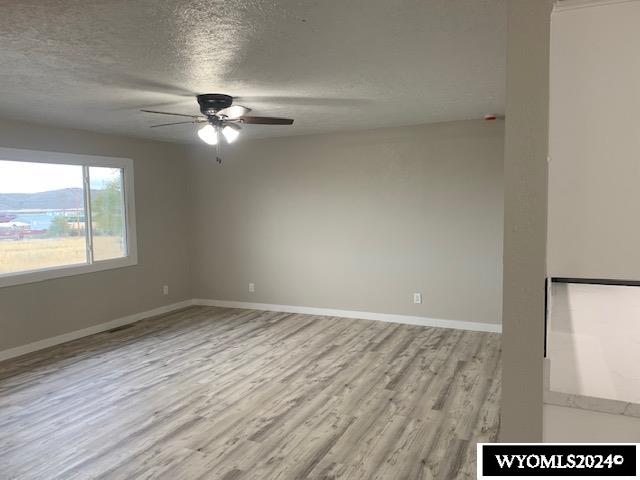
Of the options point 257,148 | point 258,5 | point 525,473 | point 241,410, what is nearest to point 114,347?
point 241,410

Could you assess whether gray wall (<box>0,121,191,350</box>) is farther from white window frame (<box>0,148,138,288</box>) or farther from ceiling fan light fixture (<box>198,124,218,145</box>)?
ceiling fan light fixture (<box>198,124,218,145</box>)

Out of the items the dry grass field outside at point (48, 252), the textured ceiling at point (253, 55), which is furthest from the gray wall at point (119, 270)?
the textured ceiling at point (253, 55)

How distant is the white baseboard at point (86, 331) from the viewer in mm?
4766

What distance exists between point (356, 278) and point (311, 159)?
1668 millimetres

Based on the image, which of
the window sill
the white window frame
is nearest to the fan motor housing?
the white window frame

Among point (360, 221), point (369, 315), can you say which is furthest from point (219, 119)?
point (369, 315)

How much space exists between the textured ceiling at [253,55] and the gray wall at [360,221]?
1130 mm

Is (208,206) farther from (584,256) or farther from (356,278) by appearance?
(584,256)

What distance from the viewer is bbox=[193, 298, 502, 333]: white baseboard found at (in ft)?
17.7

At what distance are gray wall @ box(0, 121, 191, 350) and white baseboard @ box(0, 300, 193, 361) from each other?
5 centimetres

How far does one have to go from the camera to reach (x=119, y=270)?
5.91 m

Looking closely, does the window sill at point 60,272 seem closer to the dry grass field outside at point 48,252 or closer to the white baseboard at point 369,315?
the dry grass field outside at point 48,252

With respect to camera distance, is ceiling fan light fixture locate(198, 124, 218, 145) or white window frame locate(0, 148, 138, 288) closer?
ceiling fan light fixture locate(198, 124, 218, 145)

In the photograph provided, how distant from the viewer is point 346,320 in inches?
234
